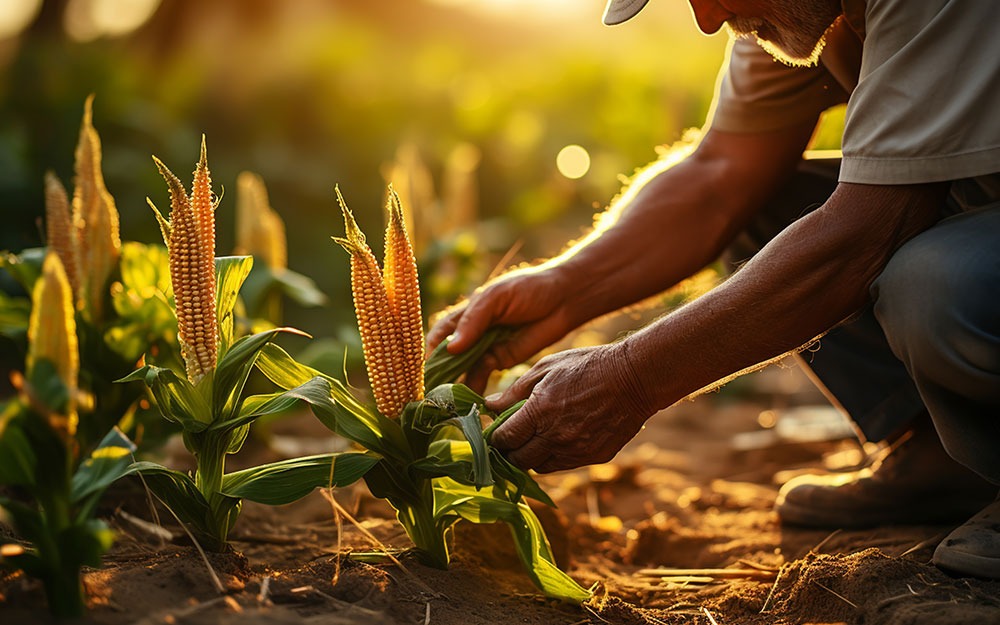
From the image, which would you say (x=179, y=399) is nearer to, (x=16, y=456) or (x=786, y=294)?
(x=16, y=456)

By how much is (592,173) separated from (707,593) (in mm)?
7585

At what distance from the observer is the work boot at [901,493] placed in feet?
9.73

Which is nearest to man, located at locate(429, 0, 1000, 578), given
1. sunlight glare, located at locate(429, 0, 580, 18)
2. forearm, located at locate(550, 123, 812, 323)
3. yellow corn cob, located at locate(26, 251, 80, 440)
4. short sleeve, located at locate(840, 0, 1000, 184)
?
short sleeve, located at locate(840, 0, 1000, 184)

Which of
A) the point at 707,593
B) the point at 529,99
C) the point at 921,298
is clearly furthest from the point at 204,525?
the point at 529,99

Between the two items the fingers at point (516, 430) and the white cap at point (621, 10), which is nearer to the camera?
the fingers at point (516, 430)

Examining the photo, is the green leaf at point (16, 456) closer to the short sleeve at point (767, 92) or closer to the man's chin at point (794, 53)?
the man's chin at point (794, 53)

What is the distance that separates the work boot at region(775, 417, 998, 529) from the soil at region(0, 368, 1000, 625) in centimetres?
6

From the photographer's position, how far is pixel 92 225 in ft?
9.95

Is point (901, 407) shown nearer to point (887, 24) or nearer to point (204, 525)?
point (887, 24)

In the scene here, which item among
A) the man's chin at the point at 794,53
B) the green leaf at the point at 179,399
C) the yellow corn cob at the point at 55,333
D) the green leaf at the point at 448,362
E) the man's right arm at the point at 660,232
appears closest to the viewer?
the yellow corn cob at the point at 55,333

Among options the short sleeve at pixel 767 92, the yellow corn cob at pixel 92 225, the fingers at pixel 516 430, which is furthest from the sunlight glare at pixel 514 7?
the fingers at pixel 516 430

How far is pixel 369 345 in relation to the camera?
2352 millimetres

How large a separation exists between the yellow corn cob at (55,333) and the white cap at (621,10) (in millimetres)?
1473

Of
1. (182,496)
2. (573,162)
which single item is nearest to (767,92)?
(182,496)
